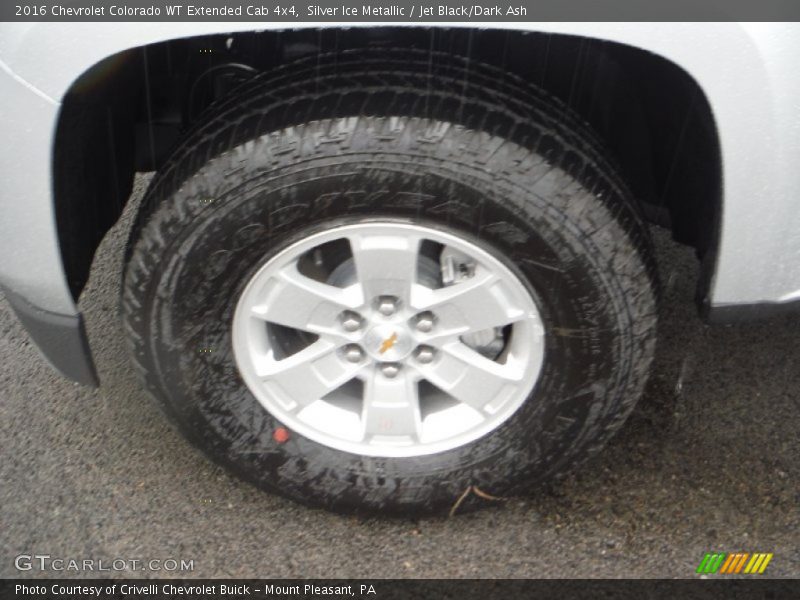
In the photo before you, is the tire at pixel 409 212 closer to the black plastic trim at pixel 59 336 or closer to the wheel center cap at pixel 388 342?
the black plastic trim at pixel 59 336

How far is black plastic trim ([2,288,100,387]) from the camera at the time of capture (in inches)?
78.5

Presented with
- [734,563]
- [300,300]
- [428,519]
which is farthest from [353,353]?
[734,563]

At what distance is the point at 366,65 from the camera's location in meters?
1.84

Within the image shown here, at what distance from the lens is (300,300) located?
1.98 m

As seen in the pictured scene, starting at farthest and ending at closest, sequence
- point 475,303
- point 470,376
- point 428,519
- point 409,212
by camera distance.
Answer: point 428,519
point 470,376
point 475,303
point 409,212

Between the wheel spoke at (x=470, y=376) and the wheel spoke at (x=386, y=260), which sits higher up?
the wheel spoke at (x=386, y=260)

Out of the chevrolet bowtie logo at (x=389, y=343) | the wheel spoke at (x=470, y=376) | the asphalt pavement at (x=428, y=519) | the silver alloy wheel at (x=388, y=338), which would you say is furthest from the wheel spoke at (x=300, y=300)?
the asphalt pavement at (x=428, y=519)

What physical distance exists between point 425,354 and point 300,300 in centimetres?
33

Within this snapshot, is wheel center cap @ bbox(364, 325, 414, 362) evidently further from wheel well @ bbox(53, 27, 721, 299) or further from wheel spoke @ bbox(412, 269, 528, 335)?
wheel well @ bbox(53, 27, 721, 299)

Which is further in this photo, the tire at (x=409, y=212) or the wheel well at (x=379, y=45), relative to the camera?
the wheel well at (x=379, y=45)

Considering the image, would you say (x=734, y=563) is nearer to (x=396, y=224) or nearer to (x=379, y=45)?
(x=396, y=224)

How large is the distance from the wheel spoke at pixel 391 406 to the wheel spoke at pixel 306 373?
0.07 metres

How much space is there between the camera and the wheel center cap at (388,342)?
6.64ft
